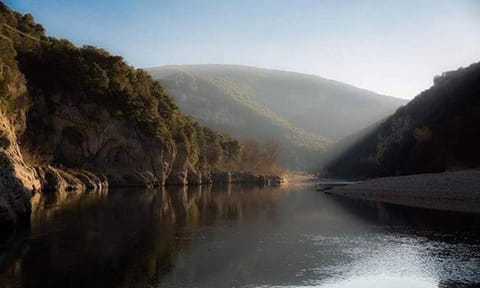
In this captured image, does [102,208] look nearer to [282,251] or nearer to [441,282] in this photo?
[282,251]

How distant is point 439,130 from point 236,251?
256ft

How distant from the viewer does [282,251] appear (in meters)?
24.3

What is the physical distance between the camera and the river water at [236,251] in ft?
59.2

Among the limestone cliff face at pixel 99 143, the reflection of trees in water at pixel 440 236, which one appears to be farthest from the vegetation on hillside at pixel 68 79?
the reflection of trees in water at pixel 440 236

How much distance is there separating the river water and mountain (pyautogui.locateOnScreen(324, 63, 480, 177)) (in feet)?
143

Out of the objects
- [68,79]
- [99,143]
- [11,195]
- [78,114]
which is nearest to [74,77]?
[68,79]

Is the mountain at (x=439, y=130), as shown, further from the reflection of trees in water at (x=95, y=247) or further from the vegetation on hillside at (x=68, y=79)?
the vegetation on hillside at (x=68, y=79)

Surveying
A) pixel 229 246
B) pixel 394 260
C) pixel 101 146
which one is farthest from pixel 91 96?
pixel 394 260

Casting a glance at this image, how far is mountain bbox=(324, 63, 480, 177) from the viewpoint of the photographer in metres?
79.6

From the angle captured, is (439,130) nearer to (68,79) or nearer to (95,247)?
(68,79)

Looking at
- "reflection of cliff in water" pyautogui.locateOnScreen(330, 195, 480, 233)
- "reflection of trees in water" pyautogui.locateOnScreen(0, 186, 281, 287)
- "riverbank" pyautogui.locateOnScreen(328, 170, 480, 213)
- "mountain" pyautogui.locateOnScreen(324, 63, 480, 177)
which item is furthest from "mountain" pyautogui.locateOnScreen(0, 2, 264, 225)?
"mountain" pyautogui.locateOnScreen(324, 63, 480, 177)

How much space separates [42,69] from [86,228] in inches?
2465

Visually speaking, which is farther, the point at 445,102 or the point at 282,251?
the point at 445,102

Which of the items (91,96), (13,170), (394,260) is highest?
(91,96)
